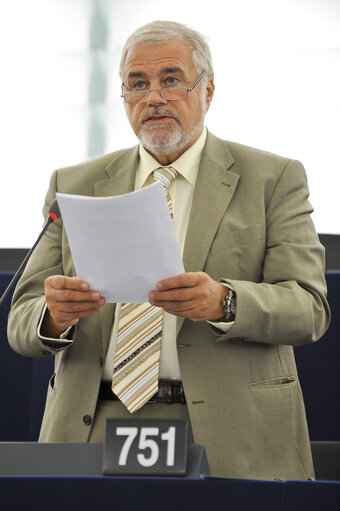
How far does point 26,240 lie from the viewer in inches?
108

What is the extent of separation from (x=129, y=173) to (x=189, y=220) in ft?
0.86

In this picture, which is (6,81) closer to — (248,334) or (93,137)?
(93,137)

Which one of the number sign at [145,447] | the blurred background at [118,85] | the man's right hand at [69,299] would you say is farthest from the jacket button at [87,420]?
the blurred background at [118,85]

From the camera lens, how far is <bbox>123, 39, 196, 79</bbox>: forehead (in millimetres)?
→ 2004

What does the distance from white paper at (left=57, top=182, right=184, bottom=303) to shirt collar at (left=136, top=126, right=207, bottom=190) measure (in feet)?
1.87

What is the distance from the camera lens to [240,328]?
1.68 meters

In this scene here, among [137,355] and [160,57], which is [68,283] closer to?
[137,355]

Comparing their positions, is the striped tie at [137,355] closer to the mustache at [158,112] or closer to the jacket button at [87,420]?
the jacket button at [87,420]

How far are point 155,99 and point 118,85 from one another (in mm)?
856

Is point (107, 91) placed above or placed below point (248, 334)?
above

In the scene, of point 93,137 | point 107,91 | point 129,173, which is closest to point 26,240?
point 93,137

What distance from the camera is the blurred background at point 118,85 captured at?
2666mm

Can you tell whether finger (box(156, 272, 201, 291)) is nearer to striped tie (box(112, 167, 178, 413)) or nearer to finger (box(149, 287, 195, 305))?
finger (box(149, 287, 195, 305))

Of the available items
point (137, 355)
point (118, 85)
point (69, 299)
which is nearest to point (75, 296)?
point (69, 299)
